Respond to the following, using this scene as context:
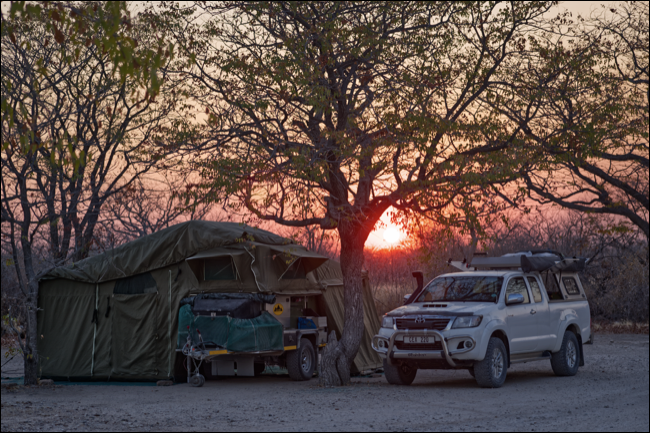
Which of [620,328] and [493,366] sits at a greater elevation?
[493,366]

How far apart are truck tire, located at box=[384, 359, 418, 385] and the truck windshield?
4.59 ft

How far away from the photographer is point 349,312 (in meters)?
15.1

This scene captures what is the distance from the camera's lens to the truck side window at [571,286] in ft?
53.0

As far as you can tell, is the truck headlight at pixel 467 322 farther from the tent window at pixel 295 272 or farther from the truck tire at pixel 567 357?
the tent window at pixel 295 272

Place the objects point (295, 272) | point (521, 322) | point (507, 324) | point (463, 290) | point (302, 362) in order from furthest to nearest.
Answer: point (295, 272) < point (302, 362) < point (463, 290) < point (521, 322) < point (507, 324)

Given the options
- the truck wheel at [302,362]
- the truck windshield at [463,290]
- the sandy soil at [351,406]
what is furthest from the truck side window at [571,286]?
the truck wheel at [302,362]

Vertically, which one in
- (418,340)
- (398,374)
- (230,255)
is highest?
(230,255)

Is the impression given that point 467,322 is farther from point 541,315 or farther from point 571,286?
point 571,286

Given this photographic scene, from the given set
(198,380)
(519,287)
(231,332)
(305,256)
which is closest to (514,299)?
(519,287)

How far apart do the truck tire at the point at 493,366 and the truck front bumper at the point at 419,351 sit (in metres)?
0.45

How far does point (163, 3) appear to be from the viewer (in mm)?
15820

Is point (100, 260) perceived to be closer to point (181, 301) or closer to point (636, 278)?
point (181, 301)

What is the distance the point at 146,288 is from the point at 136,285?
0.26 meters

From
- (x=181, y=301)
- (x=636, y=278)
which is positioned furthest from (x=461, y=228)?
(x=636, y=278)
